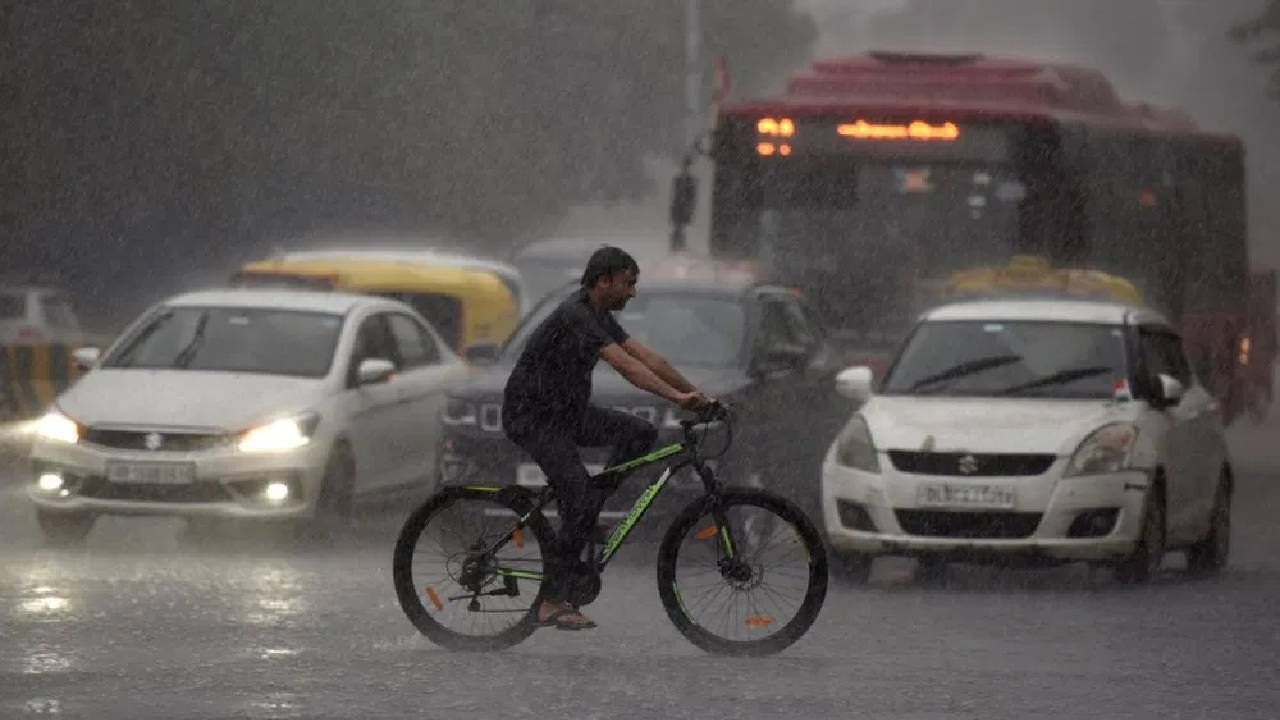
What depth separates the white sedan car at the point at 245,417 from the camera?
56.6ft

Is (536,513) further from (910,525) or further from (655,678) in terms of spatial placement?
(910,525)

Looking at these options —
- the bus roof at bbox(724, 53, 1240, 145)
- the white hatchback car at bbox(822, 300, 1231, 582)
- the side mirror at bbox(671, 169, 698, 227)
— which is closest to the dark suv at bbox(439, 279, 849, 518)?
the white hatchback car at bbox(822, 300, 1231, 582)

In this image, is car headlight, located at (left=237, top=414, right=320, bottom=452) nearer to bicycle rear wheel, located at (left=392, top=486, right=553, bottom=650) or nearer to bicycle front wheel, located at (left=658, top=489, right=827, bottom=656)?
bicycle rear wheel, located at (left=392, top=486, right=553, bottom=650)

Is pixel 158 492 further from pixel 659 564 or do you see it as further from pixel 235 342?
pixel 659 564

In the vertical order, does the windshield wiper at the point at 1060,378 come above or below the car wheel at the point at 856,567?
above

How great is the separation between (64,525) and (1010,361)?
546 centimetres

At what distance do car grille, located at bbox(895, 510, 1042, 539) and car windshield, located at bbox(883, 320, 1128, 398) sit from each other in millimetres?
1257

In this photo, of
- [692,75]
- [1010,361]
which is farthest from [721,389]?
[692,75]

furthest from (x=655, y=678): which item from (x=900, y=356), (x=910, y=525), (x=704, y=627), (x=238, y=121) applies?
(x=238, y=121)

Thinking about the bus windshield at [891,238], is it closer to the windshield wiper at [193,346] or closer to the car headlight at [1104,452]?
the windshield wiper at [193,346]

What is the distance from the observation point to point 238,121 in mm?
41938

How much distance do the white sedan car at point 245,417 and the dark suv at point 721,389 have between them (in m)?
0.73

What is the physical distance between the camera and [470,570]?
12406mm

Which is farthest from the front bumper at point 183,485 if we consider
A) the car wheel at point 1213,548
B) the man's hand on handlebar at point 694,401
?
the man's hand on handlebar at point 694,401
